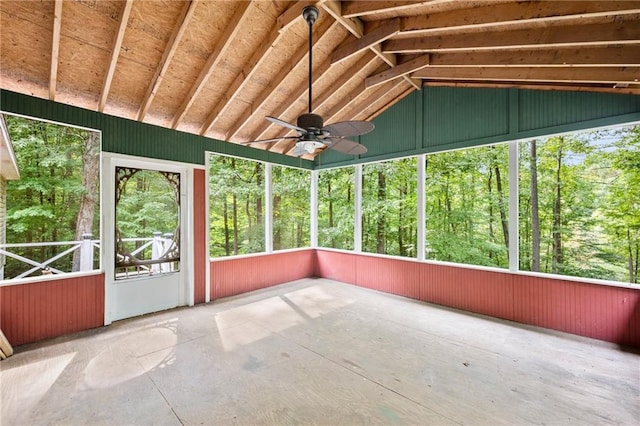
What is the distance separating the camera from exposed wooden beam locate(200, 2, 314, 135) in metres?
3.09

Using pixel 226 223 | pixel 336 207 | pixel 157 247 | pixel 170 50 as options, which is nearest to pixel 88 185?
pixel 226 223

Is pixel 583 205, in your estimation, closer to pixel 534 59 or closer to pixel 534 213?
pixel 534 213

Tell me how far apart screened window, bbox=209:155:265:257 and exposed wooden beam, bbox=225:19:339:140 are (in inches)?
154

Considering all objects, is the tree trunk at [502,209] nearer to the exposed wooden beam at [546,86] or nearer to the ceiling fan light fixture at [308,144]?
the exposed wooden beam at [546,86]

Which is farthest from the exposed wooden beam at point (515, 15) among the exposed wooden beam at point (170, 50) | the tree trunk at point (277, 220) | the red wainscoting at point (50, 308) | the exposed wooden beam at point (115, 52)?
the tree trunk at point (277, 220)

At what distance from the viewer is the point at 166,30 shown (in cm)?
318

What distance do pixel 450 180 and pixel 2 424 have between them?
8430 millimetres

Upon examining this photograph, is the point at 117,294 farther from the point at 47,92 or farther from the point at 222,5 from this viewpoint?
the point at 222,5

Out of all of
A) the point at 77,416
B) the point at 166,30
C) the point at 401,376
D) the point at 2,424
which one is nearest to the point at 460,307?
the point at 401,376

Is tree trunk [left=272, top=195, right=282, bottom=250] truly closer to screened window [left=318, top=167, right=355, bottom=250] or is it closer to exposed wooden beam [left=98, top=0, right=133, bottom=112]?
screened window [left=318, top=167, right=355, bottom=250]

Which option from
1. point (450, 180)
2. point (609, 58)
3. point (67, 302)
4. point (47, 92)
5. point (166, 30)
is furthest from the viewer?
point (450, 180)

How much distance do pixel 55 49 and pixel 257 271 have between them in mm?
4665

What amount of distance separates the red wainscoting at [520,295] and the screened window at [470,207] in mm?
1768

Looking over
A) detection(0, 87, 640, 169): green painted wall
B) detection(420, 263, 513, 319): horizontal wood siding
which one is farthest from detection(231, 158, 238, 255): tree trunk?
detection(420, 263, 513, 319): horizontal wood siding
